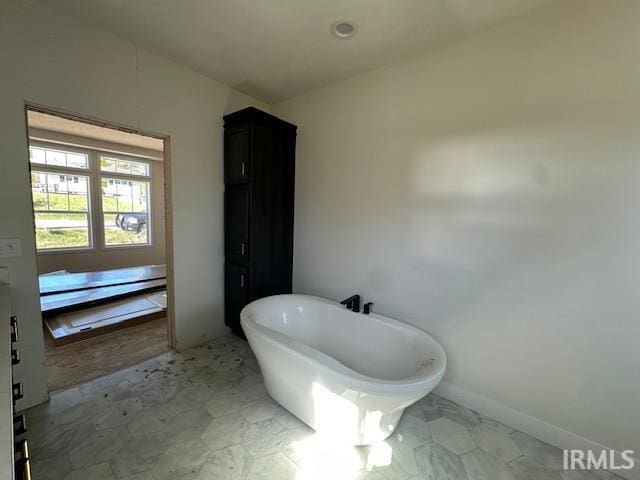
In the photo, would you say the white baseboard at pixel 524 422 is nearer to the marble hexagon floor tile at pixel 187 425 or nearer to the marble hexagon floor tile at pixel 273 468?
the marble hexagon floor tile at pixel 273 468

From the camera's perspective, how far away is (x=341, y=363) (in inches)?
74.7

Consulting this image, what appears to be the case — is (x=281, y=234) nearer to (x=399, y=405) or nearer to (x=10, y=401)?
(x=399, y=405)

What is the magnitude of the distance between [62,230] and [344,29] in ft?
19.3

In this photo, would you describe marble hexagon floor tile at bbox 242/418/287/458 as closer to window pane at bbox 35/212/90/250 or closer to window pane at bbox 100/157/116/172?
window pane at bbox 35/212/90/250

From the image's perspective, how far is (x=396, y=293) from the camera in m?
2.23

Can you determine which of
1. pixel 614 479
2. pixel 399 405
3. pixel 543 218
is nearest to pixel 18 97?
pixel 399 405

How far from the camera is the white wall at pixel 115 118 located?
1632 millimetres

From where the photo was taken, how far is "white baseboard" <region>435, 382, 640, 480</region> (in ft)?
5.06

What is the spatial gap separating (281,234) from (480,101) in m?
2.03

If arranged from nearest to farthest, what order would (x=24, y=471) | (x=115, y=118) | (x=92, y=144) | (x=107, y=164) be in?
(x=24, y=471) → (x=115, y=118) → (x=92, y=144) → (x=107, y=164)

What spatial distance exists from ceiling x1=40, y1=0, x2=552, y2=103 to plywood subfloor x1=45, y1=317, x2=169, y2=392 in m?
2.65

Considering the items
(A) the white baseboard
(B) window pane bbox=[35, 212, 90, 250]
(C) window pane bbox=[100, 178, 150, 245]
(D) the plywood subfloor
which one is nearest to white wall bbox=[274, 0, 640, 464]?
(A) the white baseboard

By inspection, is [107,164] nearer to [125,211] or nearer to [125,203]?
[125,203]

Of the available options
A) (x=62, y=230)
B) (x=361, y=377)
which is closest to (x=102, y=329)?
(x=361, y=377)
